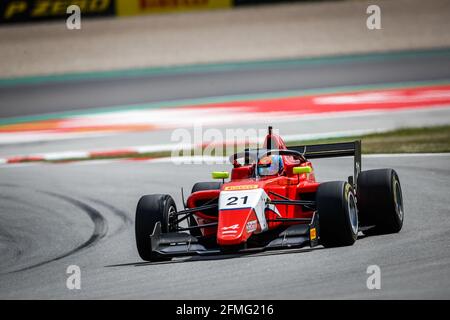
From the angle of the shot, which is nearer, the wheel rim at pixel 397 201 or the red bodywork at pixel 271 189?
the red bodywork at pixel 271 189

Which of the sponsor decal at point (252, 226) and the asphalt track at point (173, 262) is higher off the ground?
the sponsor decal at point (252, 226)

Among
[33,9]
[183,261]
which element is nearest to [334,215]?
[183,261]

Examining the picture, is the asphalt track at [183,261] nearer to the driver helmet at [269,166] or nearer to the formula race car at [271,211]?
the formula race car at [271,211]

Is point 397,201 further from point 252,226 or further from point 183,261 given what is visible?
point 183,261

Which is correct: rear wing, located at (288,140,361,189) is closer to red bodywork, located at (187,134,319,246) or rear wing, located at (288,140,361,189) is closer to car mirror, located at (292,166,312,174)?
red bodywork, located at (187,134,319,246)

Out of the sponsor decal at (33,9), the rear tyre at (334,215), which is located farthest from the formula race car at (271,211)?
the sponsor decal at (33,9)

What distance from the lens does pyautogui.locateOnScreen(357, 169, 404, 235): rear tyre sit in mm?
10391

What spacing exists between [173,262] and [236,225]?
0.93 m

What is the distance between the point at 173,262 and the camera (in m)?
9.75

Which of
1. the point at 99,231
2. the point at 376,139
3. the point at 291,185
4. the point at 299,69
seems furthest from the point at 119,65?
the point at 291,185

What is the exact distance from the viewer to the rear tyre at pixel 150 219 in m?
10.0

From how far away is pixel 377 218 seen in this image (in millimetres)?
10477

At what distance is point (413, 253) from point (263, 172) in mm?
2071
